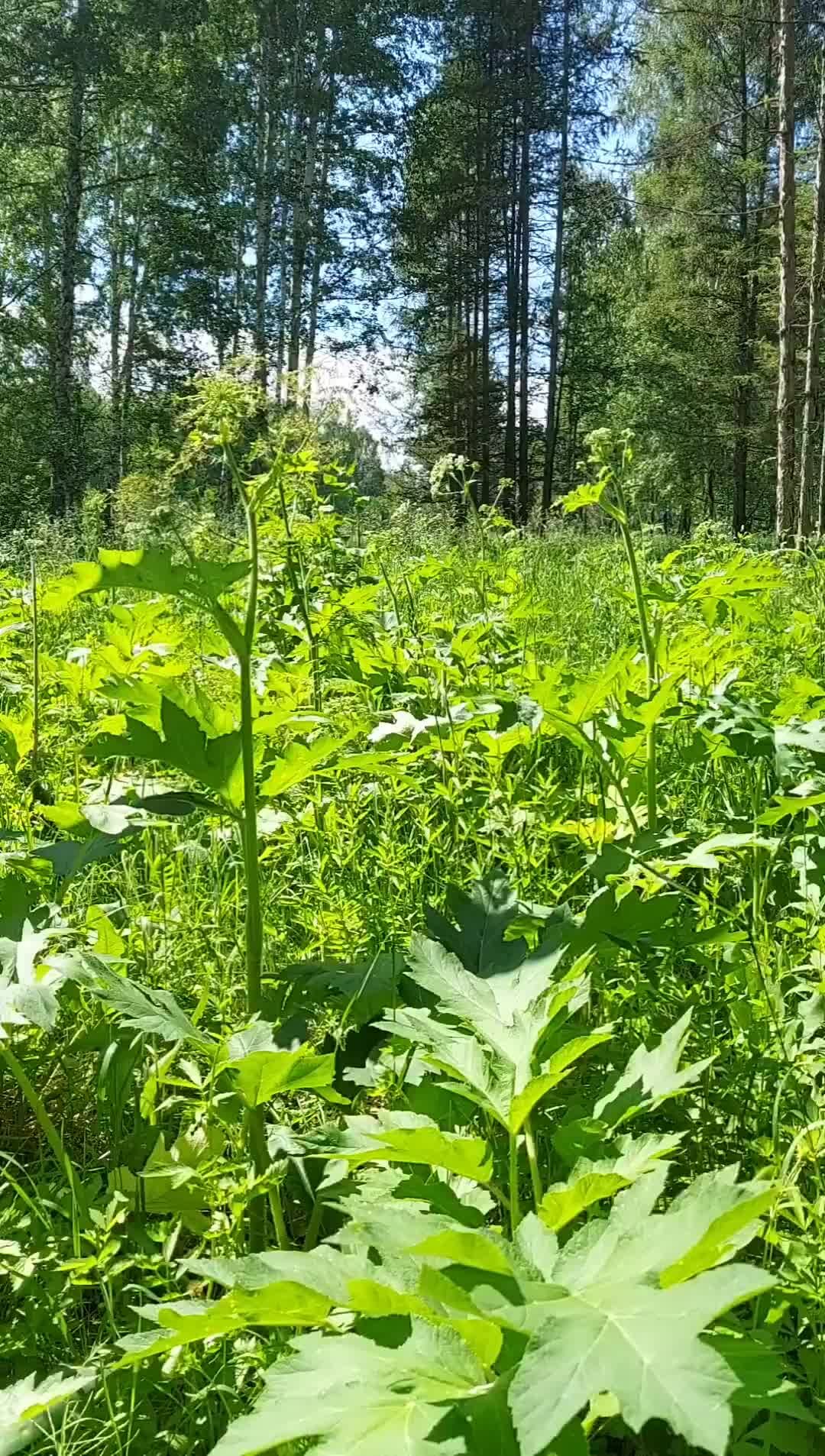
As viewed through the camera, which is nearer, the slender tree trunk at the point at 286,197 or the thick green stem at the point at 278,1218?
the thick green stem at the point at 278,1218

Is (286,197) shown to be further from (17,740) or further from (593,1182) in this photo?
(593,1182)

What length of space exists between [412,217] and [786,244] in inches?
498

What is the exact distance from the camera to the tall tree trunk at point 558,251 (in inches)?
822

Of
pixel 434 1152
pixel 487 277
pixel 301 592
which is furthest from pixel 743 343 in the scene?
pixel 434 1152

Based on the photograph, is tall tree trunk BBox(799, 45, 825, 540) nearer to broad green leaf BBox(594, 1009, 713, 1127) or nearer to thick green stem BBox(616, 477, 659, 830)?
thick green stem BBox(616, 477, 659, 830)

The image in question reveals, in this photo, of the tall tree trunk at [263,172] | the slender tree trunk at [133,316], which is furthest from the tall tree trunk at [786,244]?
the slender tree trunk at [133,316]

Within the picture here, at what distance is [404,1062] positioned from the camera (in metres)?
1.26

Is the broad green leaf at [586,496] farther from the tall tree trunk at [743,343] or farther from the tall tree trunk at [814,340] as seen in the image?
the tall tree trunk at [743,343]

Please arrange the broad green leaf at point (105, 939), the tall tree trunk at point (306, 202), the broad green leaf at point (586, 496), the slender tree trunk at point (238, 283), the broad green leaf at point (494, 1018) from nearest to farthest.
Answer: the broad green leaf at point (494, 1018) < the broad green leaf at point (105, 939) < the broad green leaf at point (586, 496) < the tall tree trunk at point (306, 202) < the slender tree trunk at point (238, 283)

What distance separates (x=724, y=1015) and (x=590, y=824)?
1.49ft

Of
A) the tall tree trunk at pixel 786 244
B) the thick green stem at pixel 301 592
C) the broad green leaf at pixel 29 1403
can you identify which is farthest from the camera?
the tall tree trunk at pixel 786 244

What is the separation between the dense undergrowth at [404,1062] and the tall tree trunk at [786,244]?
10.5 meters

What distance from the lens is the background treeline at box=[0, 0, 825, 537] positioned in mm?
16766

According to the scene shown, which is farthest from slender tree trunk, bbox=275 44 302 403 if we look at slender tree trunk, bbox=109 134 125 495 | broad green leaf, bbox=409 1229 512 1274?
broad green leaf, bbox=409 1229 512 1274
